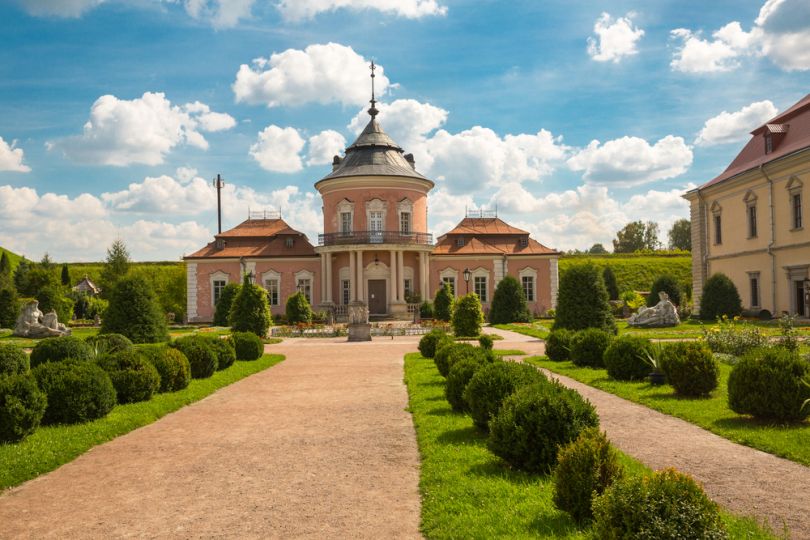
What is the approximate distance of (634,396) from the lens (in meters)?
10.9

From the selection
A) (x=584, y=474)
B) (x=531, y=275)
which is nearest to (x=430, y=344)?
(x=584, y=474)

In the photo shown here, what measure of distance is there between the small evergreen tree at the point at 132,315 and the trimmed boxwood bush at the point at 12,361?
5767 mm

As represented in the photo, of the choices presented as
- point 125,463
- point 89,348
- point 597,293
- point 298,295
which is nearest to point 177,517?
point 125,463

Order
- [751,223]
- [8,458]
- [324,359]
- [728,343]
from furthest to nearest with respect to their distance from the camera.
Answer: [751,223], [324,359], [728,343], [8,458]

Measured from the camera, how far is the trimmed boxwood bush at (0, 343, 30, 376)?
12789 millimetres

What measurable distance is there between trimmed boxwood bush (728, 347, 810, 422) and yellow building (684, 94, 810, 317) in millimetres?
21352

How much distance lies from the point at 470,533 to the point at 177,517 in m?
2.45

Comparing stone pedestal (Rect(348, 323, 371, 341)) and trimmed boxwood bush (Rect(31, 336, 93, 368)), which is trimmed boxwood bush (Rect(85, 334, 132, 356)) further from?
stone pedestal (Rect(348, 323, 371, 341))

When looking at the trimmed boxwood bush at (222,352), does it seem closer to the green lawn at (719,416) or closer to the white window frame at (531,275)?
the green lawn at (719,416)

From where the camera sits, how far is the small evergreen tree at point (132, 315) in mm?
19516

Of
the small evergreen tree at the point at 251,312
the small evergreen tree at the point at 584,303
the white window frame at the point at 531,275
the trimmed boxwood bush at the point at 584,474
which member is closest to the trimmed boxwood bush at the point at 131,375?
the trimmed boxwood bush at the point at 584,474

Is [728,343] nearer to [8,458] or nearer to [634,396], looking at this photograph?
[634,396]

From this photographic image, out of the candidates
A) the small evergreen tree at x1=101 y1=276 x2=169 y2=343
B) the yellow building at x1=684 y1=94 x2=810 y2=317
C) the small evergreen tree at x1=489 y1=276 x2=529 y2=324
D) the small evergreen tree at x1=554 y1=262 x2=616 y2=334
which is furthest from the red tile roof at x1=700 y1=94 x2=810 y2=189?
the small evergreen tree at x1=101 y1=276 x2=169 y2=343

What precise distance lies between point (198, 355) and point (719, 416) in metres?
10.2
